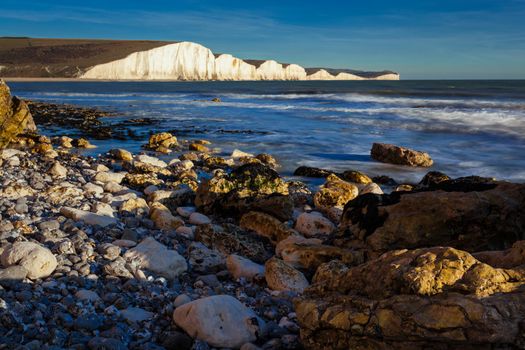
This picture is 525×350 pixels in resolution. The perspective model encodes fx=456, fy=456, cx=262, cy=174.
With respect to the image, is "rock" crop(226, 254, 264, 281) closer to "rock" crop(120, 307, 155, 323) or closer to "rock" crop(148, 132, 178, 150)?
"rock" crop(120, 307, 155, 323)

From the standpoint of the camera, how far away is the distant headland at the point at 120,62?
362 feet

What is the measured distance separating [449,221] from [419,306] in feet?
7.10

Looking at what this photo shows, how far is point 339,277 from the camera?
9.39 feet

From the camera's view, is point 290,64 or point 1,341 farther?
point 290,64

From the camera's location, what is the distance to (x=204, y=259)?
451cm

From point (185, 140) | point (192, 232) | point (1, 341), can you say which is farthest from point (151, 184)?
point (185, 140)

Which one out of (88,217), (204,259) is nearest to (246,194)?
(204,259)

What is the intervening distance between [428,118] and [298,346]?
22.6 meters

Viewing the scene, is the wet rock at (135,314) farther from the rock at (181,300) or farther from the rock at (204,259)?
the rock at (204,259)

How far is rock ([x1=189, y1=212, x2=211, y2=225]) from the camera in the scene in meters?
5.84

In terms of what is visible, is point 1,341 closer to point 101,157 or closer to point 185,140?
point 101,157

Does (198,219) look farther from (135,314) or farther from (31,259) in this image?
(135,314)

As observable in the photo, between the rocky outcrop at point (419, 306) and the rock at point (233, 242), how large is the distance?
2041 millimetres

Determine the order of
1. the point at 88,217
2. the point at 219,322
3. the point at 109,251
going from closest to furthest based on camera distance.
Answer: the point at 219,322 < the point at 109,251 < the point at 88,217
